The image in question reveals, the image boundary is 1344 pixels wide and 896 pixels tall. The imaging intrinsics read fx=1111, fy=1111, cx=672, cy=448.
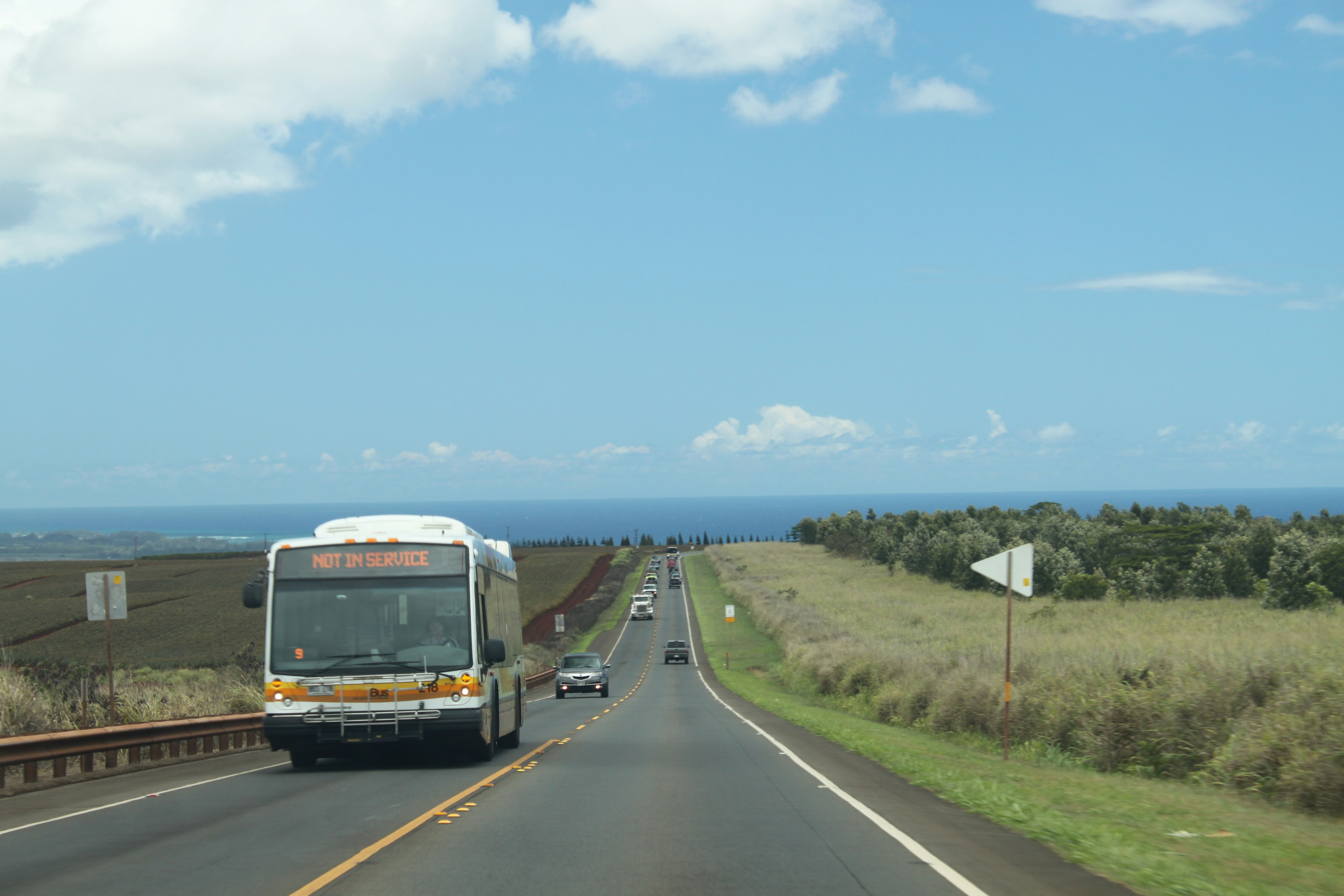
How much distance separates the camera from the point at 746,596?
9531cm

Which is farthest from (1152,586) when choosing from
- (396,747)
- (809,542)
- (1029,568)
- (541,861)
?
(809,542)

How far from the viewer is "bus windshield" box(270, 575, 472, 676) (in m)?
13.8

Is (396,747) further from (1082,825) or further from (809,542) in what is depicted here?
(809,542)

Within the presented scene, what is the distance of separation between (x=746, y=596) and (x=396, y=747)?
268 feet

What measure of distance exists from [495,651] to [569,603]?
8485cm

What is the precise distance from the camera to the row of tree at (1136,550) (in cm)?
6056

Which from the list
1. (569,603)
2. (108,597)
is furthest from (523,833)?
(569,603)

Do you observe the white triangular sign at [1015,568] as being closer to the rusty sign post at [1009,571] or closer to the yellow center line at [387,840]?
the rusty sign post at [1009,571]

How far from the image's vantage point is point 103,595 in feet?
55.4

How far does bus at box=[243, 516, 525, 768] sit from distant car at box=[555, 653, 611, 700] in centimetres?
2824

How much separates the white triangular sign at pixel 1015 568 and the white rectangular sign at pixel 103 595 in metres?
12.7

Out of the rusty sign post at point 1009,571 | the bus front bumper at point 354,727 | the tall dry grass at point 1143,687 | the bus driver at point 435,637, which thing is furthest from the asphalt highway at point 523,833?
the tall dry grass at point 1143,687

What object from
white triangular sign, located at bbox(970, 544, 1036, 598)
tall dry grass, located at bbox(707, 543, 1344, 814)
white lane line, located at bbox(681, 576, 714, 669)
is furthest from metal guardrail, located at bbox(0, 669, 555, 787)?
white lane line, located at bbox(681, 576, 714, 669)

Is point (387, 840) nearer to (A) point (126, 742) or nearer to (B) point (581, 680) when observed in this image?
(A) point (126, 742)
